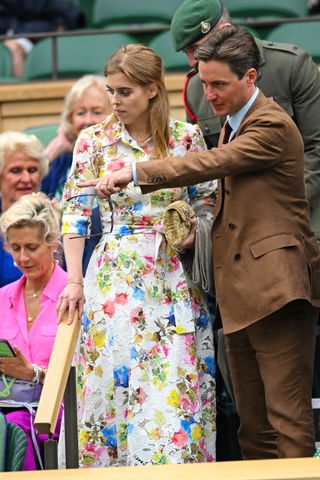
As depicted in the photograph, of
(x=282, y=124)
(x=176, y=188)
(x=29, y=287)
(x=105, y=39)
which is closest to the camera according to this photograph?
(x=282, y=124)

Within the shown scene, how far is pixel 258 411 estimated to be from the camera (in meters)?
4.41

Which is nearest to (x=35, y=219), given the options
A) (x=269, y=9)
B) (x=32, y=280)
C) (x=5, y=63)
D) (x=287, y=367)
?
(x=32, y=280)

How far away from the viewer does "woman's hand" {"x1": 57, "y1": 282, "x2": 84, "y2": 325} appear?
4.46 metres

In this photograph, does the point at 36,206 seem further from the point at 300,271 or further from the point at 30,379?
the point at 300,271

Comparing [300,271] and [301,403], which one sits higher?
[300,271]

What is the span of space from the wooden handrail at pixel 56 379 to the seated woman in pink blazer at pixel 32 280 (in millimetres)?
712

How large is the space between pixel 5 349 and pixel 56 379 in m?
0.71

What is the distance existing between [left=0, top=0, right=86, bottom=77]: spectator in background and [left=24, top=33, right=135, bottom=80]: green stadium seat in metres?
0.33

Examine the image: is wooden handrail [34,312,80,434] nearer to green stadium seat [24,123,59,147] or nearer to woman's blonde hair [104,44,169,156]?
woman's blonde hair [104,44,169,156]

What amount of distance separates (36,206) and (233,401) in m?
1.13

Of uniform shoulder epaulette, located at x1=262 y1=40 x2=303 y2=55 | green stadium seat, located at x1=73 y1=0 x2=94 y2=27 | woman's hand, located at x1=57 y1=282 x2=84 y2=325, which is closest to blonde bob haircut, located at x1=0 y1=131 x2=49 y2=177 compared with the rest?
uniform shoulder epaulette, located at x1=262 y1=40 x2=303 y2=55

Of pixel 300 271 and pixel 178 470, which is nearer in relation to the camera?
pixel 178 470

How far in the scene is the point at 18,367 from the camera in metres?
4.86

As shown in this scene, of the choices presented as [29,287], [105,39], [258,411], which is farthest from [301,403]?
[105,39]
